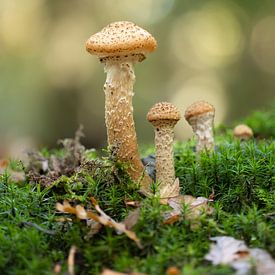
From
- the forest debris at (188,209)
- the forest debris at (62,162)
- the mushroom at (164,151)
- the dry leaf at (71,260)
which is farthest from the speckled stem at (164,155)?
the dry leaf at (71,260)

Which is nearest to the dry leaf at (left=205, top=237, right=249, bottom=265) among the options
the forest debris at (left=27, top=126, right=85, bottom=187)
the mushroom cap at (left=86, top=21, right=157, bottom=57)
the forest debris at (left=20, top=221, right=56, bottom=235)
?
the forest debris at (left=20, top=221, right=56, bottom=235)

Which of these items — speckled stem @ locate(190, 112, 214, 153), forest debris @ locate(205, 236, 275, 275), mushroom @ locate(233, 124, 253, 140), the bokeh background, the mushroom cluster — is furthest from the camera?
the bokeh background

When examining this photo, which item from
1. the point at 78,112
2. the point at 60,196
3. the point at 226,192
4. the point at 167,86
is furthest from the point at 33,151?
the point at 167,86

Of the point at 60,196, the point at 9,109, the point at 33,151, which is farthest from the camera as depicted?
the point at 9,109

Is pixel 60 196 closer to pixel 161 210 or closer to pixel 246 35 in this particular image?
pixel 161 210

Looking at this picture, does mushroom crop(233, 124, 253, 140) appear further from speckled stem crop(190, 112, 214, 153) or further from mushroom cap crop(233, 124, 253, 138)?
speckled stem crop(190, 112, 214, 153)
